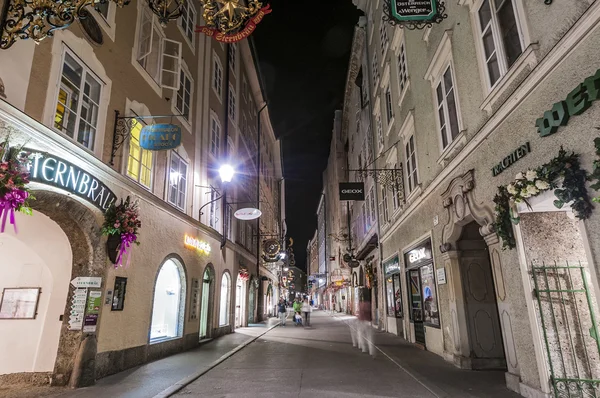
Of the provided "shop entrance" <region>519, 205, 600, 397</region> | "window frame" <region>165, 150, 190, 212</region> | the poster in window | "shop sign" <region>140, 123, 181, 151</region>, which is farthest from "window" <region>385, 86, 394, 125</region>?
"shop entrance" <region>519, 205, 600, 397</region>

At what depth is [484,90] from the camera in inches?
295

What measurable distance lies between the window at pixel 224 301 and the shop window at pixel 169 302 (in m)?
5.57

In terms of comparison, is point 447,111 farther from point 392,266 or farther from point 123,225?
point 392,266

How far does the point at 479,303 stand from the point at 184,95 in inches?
497

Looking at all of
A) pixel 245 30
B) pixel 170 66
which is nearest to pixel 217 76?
pixel 170 66

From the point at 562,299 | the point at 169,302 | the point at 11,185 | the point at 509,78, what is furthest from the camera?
the point at 169,302

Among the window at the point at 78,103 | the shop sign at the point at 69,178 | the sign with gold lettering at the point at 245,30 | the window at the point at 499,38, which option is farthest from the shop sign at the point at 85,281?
the window at the point at 499,38

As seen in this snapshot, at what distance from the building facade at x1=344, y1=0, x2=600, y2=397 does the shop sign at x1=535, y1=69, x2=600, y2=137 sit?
2 cm

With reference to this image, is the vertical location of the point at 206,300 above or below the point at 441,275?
below

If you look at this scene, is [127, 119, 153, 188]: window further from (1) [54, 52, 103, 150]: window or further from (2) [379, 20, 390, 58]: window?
(2) [379, 20, 390, 58]: window

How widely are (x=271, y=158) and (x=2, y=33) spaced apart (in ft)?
131

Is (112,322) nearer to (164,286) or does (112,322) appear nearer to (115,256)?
(115,256)

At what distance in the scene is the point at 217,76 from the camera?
19.6 meters

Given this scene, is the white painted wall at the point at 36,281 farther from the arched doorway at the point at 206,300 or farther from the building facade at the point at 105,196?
the arched doorway at the point at 206,300
